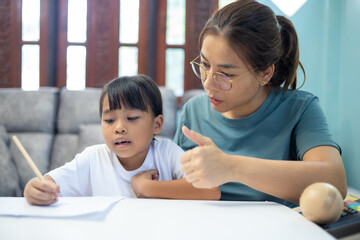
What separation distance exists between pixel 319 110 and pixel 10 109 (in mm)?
2175

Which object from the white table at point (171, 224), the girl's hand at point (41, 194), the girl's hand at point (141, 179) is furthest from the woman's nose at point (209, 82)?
the girl's hand at point (41, 194)

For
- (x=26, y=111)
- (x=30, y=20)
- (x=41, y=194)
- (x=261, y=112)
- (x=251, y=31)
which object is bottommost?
(x=26, y=111)

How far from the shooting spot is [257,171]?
840 millimetres

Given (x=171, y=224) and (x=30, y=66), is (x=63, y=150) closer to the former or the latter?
(x=30, y=66)

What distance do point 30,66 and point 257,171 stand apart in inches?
109

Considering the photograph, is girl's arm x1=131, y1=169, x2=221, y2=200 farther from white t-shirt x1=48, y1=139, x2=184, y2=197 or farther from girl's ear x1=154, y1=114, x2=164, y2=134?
girl's ear x1=154, y1=114, x2=164, y2=134

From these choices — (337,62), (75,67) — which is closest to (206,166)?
(337,62)

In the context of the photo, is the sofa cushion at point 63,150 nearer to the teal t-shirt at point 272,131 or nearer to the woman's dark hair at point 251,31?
the teal t-shirt at point 272,131

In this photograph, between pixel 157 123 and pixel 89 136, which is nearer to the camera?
pixel 157 123

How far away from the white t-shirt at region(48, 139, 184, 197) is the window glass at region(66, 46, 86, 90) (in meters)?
2.06

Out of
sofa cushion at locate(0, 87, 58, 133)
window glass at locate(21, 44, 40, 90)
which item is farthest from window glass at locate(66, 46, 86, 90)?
sofa cushion at locate(0, 87, 58, 133)

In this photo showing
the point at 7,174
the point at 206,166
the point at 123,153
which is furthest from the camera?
the point at 7,174

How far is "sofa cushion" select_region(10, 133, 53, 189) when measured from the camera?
7.95 ft

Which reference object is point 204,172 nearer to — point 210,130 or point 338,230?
point 338,230
